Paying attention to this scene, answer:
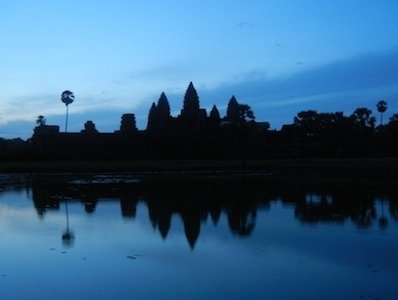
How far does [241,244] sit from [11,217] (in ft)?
33.4

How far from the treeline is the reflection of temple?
151 ft

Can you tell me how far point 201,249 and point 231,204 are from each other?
9843mm

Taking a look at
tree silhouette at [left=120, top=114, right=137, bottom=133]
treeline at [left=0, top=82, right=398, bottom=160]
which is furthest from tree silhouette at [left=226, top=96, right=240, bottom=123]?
tree silhouette at [left=120, top=114, right=137, bottom=133]

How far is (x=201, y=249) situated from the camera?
43.1ft

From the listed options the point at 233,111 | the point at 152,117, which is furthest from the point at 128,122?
the point at 233,111

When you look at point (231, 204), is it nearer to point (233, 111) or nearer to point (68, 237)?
point (68, 237)

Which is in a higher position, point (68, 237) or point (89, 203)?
point (89, 203)

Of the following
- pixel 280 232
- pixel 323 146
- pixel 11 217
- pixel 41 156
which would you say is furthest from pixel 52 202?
pixel 323 146

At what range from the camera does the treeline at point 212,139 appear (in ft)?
255

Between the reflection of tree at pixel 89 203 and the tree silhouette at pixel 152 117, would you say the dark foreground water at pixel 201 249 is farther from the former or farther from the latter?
the tree silhouette at pixel 152 117

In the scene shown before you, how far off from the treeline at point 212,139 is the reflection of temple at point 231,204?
4589cm

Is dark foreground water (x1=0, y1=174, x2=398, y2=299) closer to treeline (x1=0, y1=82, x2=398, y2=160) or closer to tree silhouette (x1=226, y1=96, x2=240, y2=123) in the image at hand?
treeline (x1=0, y1=82, x2=398, y2=160)

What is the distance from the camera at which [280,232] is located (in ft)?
50.8

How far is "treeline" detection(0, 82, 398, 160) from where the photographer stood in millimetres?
77750
